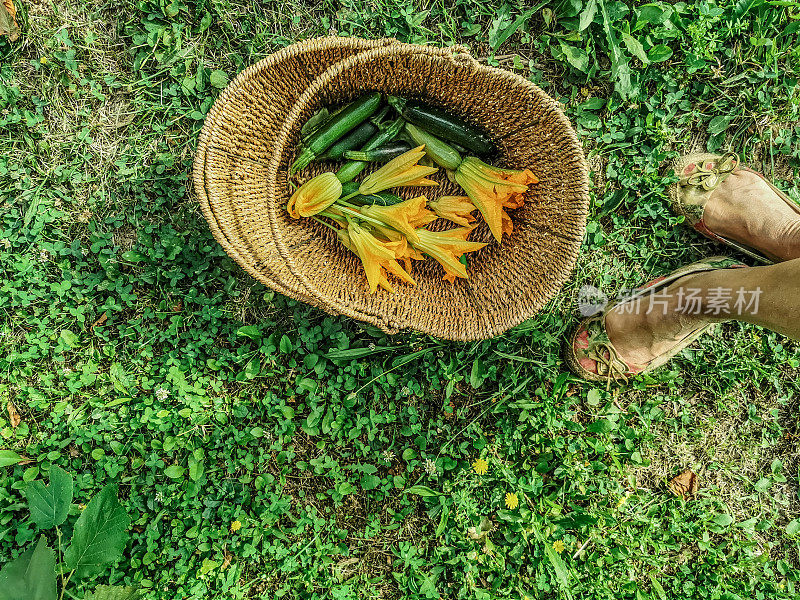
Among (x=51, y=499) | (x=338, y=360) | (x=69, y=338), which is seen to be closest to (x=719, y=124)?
(x=338, y=360)

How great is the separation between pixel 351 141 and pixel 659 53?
1.57 m

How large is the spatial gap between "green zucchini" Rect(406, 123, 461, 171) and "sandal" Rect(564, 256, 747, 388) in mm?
1050

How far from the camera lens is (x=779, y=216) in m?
2.64

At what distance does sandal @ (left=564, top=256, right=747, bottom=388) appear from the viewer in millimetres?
2693

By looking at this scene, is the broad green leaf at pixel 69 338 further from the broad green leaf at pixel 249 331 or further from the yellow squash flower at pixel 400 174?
the yellow squash flower at pixel 400 174

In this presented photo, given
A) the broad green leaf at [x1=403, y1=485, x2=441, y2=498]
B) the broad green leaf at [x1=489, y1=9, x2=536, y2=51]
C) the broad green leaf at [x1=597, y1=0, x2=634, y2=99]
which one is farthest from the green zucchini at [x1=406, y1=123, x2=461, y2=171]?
the broad green leaf at [x1=403, y1=485, x2=441, y2=498]

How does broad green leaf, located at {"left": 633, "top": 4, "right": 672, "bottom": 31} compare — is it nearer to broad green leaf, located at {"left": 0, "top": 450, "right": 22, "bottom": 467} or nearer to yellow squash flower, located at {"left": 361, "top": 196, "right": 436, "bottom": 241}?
yellow squash flower, located at {"left": 361, "top": 196, "right": 436, "bottom": 241}

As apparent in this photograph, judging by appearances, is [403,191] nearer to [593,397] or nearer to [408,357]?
[408,357]

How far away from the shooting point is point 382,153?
259cm

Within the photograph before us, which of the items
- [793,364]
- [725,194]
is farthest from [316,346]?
[793,364]

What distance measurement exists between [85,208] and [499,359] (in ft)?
7.17

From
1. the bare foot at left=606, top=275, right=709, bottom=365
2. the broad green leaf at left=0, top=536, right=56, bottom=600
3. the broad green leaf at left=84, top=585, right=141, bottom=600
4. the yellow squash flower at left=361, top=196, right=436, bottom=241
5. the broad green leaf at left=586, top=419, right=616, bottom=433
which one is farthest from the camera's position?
the broad green leaf at left=586, top=419, right=616, bottom=433

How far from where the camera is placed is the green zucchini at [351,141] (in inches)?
101

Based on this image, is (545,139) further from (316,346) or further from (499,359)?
(316,346)
